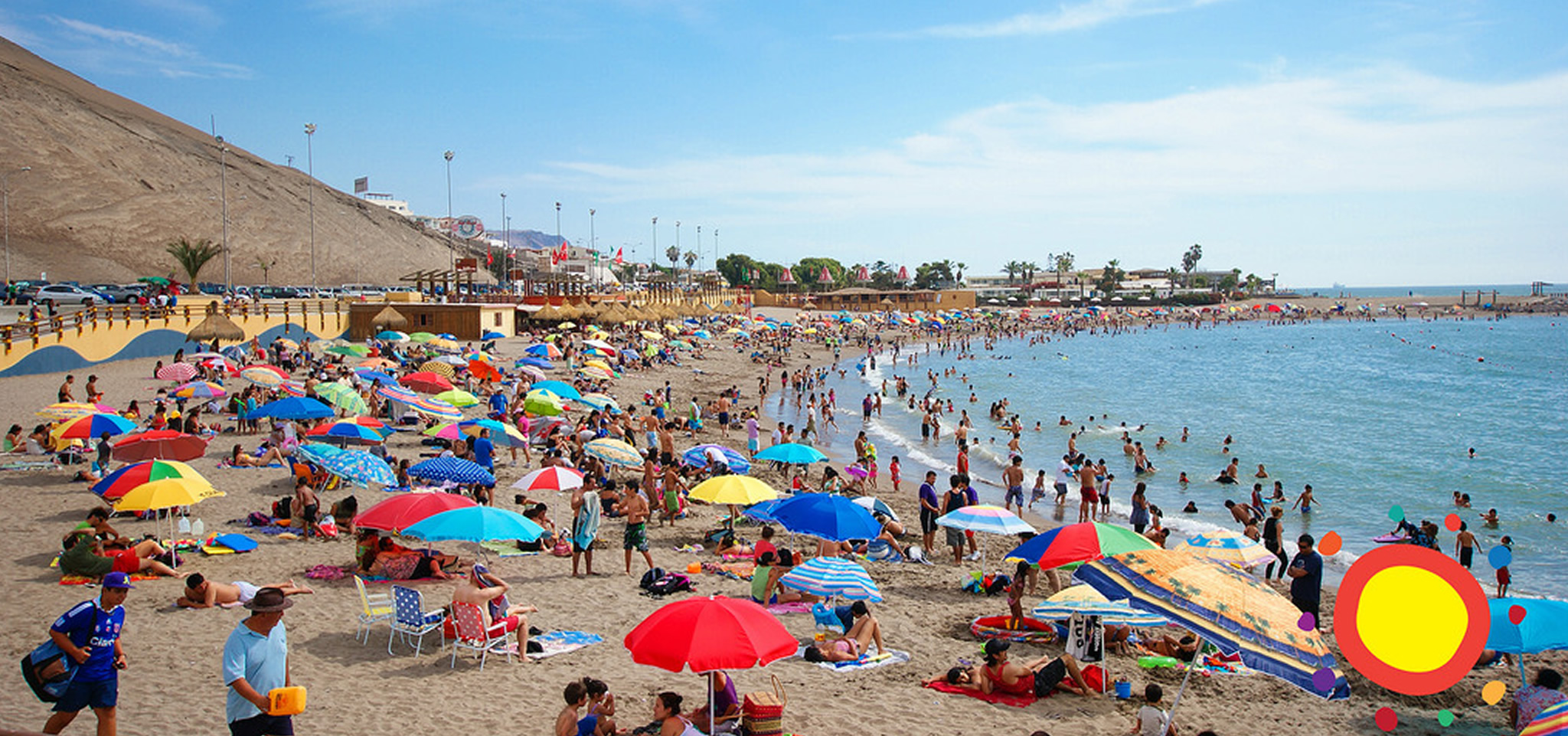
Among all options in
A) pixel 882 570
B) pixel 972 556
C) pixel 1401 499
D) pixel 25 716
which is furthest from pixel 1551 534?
pixel 25 716

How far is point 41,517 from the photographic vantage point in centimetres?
1136

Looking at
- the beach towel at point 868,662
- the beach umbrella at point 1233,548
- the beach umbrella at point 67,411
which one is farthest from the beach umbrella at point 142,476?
the beach umbrella at point 1233,548

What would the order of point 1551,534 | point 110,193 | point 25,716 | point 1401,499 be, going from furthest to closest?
1. point 110,193
2. point 1401,499
3. point 1551,534
4. point 25,716

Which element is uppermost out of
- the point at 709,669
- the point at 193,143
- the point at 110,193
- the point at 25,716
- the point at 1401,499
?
the point at 193,143

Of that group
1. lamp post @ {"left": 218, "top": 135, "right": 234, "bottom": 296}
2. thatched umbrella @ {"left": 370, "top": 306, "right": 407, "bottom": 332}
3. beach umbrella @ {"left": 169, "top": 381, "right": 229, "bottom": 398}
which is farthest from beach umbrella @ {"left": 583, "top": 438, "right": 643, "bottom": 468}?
lamp post @ {"left": 218, "top": 135, "right": 234, "bottom": 296}

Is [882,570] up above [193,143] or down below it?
below

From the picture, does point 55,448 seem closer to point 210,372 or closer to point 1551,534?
point 210,372

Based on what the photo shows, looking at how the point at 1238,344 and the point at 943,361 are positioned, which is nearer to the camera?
the point at 943,361

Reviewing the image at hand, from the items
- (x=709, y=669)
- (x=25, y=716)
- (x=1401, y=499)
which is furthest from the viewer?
(x=1401, y=499)

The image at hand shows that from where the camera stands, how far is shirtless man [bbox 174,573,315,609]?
8.42m

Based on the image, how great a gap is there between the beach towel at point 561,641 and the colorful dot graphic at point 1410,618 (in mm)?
5969

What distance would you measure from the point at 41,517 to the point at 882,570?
33.9 feet

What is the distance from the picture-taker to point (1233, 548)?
10.4m

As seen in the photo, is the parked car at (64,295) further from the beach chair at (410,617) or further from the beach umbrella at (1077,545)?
the beach umbrella at (1077,545)
